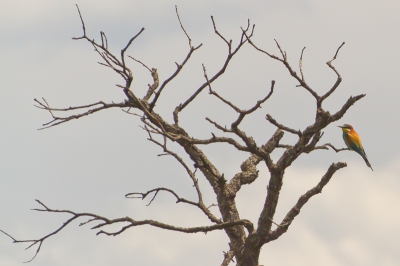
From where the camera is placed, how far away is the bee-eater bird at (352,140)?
13000 mm

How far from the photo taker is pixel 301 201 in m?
6.59

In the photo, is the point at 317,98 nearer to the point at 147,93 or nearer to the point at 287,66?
the point at 287,66

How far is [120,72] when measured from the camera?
247 inches

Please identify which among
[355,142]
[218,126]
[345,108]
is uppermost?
[355,142]

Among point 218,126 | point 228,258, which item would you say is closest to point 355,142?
point 228,258

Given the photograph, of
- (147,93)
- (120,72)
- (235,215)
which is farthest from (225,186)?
(120,72)

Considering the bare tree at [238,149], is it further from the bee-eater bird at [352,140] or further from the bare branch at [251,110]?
the bee-eater bird at [352,140]

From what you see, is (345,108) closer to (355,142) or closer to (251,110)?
(251,110)

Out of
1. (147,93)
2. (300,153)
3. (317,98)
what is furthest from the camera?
(147,93)

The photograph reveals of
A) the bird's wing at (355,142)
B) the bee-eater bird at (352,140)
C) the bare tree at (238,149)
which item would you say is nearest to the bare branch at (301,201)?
the bare tree at (238,149)

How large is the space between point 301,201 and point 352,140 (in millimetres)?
7317

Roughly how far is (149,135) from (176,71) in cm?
75

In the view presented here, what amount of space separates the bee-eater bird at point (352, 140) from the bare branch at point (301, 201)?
21.6 ft

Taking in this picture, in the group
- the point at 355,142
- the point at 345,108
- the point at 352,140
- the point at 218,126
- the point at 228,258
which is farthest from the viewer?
the point at 352,140
